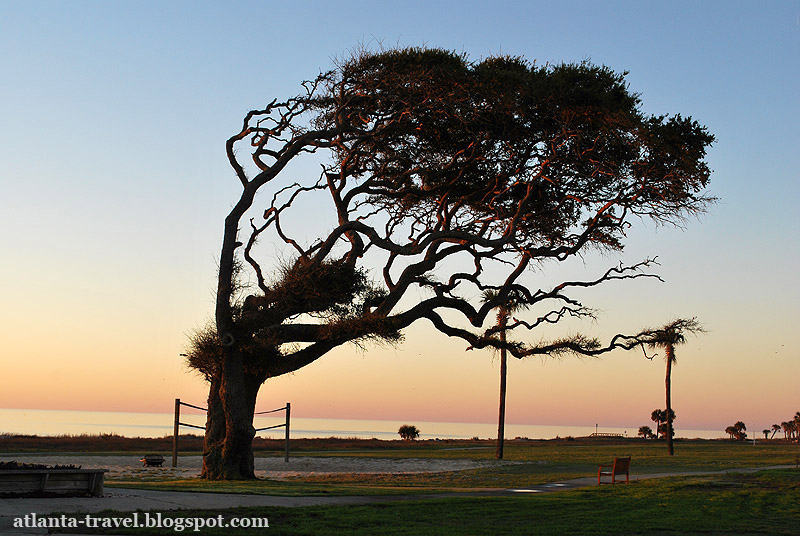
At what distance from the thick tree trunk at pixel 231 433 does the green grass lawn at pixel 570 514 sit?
8805 mm

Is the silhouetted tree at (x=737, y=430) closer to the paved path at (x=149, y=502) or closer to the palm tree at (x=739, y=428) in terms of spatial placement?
the palm tree at (x=739, y=428)

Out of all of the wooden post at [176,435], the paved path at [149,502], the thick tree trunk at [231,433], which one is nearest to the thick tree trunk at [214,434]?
the thick tree trunk at [231,433]

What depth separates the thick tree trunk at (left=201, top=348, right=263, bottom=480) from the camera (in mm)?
22828

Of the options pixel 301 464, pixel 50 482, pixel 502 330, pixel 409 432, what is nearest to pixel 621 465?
pixel 502 330

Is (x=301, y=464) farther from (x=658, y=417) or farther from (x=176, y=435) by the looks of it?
(x=658, y=417)

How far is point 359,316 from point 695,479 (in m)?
9.77

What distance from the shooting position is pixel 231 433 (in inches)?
905

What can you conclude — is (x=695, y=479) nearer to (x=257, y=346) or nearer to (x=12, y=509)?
(x=257, y=346)

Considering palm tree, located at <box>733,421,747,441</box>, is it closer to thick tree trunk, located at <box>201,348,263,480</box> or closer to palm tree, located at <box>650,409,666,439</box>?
palm tree, located at <box>650,409,666,439</box>

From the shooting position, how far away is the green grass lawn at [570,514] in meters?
12.3

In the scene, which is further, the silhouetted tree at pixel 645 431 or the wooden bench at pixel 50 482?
the silhouetted tree at pixel 645 431

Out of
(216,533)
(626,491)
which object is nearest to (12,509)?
(216,533)

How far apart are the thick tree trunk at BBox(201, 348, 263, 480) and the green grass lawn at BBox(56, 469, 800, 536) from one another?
28.9 feet

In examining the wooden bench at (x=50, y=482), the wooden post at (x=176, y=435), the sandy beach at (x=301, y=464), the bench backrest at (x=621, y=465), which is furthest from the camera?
the wooden post at (x=176, y=435)
